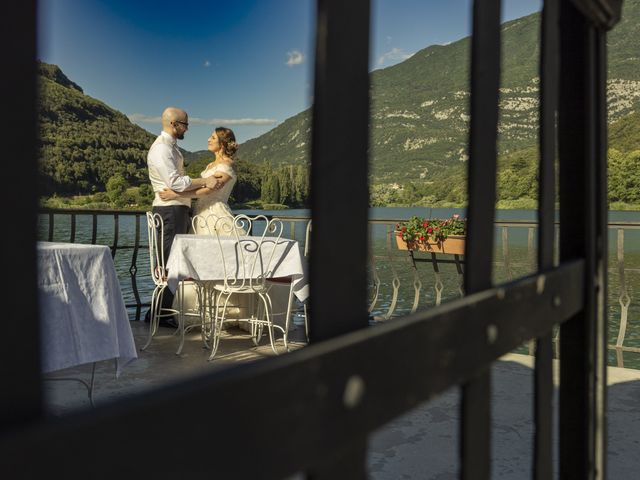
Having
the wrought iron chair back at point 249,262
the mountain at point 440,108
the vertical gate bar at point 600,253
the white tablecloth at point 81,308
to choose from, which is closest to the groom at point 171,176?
A: the wrought iron chair back at point 249,262

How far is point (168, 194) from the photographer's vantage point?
470 centimetres

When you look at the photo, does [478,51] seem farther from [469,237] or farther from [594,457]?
[594,457]

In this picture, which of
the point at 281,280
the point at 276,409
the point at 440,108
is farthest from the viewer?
the point at 440,108

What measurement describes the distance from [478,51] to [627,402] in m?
3.01

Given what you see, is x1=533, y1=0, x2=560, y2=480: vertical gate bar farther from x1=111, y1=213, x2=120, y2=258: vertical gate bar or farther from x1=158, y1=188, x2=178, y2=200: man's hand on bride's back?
x1=111, y1=213, x2=120, y2=258: vertical gate bar

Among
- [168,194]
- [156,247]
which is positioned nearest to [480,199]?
[156,247]

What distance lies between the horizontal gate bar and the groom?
407cm

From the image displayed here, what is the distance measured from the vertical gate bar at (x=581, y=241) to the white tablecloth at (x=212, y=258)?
112 inches

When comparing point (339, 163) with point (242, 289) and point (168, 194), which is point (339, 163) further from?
point (168, 194)

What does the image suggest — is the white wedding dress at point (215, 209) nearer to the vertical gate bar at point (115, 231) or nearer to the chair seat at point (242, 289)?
the chair seat at point (242, 289)

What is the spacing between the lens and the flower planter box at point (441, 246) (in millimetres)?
4696

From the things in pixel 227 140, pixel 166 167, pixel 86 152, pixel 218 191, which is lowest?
pixel 218 191

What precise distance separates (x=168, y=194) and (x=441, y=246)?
2.07m

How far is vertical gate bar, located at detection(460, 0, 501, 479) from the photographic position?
29.3 inches
